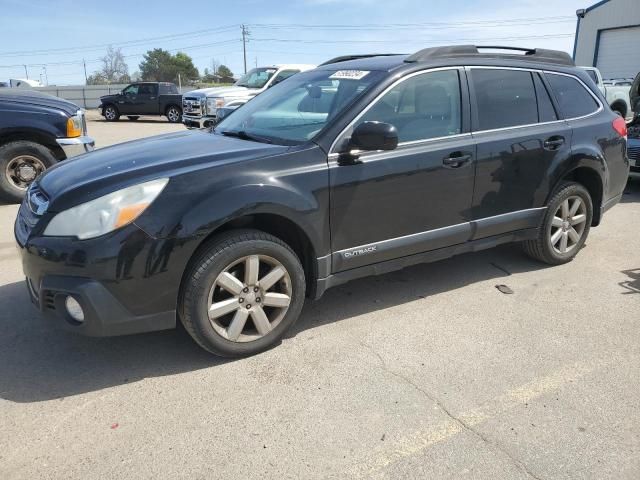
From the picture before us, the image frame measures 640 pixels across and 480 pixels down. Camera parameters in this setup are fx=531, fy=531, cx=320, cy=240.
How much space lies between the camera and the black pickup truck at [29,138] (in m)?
6.68

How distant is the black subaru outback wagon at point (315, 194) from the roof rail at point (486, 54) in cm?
2

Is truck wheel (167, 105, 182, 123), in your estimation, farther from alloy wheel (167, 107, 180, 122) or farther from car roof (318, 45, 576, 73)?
car roof (318, 45, 576, 73)

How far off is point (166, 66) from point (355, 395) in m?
86.1

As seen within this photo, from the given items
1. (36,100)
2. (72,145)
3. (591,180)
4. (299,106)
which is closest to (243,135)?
(299,106)

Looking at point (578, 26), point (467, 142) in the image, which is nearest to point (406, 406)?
point (467, 142)

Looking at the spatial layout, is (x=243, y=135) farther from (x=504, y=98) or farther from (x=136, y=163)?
(x=504, y=98)

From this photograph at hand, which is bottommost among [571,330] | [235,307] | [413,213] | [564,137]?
[571,330]

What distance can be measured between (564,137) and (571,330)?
1.70m

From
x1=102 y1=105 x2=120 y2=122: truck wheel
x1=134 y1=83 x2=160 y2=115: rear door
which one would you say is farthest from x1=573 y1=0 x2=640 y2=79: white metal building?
x1=102 y1=105 x2=120 y2=122: truck wheel

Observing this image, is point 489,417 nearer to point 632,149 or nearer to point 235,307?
point 235,307

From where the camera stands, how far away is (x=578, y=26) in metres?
30.5

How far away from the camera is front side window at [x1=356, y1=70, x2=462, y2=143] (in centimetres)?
358

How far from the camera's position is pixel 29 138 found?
6840 millimetres

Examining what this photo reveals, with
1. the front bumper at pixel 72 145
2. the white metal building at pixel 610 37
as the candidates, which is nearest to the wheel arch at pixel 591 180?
the front bumper at pixel 72 145
